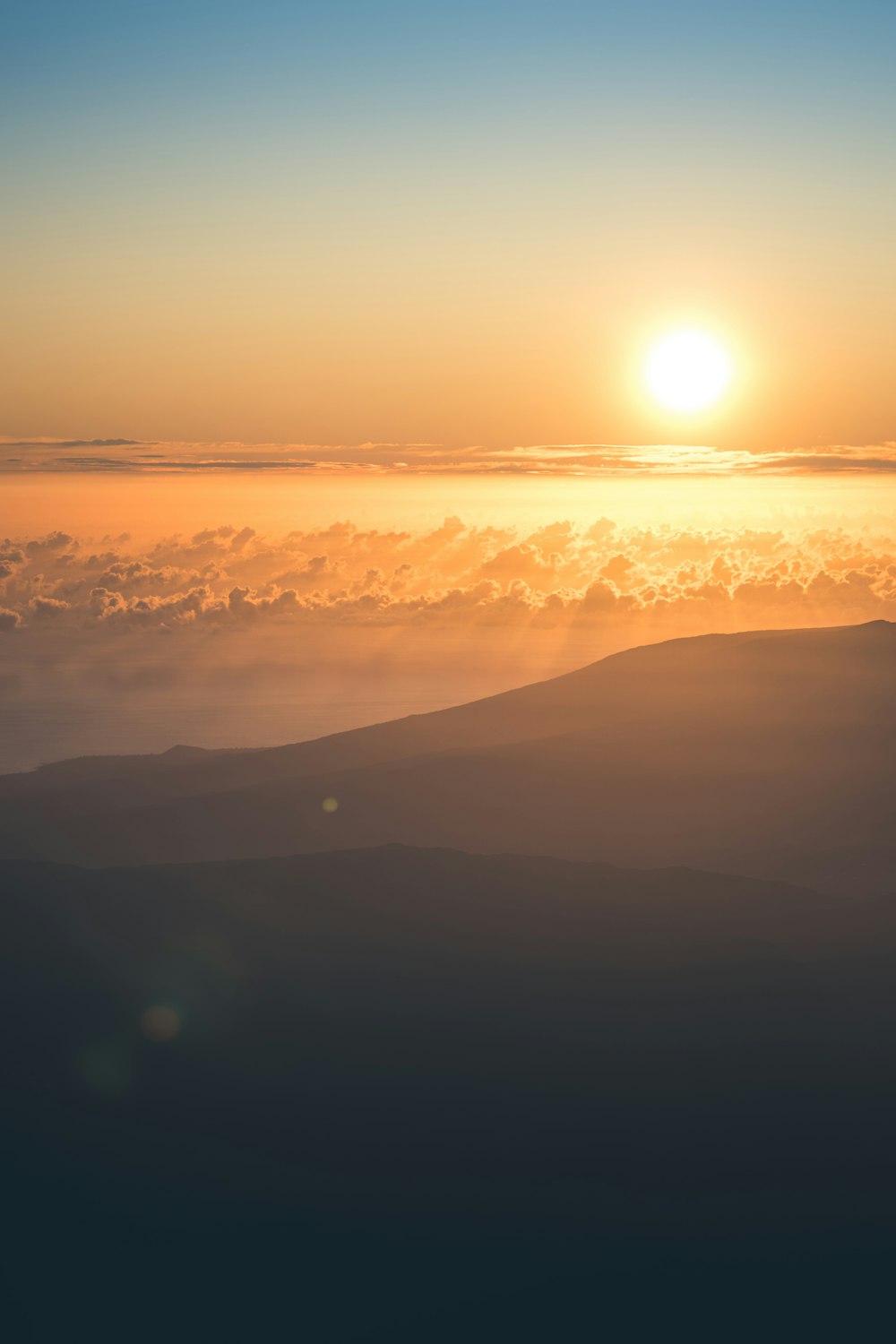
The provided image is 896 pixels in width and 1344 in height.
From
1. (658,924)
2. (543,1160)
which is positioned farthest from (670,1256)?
(658,924)

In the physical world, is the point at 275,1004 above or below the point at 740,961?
below

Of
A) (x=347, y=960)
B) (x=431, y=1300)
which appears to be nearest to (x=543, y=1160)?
(x=431, y=1300)

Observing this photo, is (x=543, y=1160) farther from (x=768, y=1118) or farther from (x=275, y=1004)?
(x=275, y=1004)

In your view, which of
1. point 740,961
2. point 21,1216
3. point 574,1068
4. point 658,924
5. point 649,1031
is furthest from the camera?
point 658,924

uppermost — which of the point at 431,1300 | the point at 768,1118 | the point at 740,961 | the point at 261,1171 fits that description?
the point at 740,961

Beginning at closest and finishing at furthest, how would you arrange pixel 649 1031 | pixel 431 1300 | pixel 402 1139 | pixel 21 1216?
1. pixel 431 1300
2. pixel 21 1216
3. pixel 402 1139
4. pixel 649 1031

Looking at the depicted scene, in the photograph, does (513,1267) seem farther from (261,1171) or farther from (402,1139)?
(261,1171)

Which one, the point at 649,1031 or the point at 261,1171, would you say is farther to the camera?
the point at 649,1031
